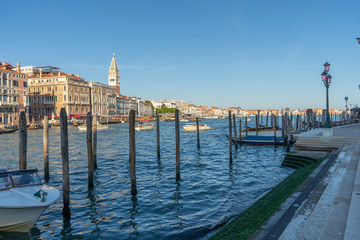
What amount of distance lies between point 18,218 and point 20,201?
47cm

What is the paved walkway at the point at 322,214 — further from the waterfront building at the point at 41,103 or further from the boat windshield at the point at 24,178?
the waterfront building at the point at 41,103

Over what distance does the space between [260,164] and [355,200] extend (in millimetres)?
12702

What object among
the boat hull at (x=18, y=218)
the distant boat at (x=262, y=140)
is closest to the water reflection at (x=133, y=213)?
the boat hull at (x=18, y=218)

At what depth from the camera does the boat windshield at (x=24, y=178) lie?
7.66m

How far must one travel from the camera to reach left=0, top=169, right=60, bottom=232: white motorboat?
673 cm

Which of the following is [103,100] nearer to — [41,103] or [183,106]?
[41,103]

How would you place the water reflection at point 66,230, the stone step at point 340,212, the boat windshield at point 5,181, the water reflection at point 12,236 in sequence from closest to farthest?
the stone step at point 340,212
the water reflection at point 12,236
the water reflection at point 66,230
the boat windshield at point 5,181

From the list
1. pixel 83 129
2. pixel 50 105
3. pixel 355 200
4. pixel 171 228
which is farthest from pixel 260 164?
pixel 50 105

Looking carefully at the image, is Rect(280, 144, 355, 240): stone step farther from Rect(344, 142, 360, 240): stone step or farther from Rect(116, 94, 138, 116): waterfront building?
Rect(116, 94, 138, 116): waterfront building

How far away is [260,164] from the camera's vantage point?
1720cm

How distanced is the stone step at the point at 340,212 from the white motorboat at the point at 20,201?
633 centimetres

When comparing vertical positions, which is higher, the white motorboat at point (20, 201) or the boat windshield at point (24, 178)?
the boat windshield at point (24, 178)

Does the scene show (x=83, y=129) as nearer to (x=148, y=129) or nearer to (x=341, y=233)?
(x=148, y=129)

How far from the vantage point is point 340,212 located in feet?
14.8
